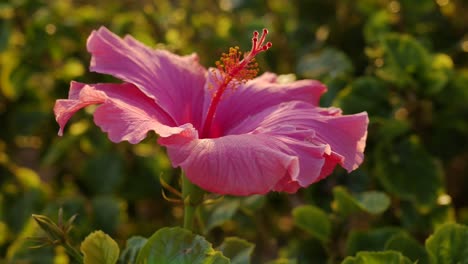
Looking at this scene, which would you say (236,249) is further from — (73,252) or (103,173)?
(103,173)

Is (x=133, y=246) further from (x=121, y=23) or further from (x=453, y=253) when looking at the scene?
(x=121, y=23)

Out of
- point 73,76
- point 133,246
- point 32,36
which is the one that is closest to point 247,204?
point 133,246

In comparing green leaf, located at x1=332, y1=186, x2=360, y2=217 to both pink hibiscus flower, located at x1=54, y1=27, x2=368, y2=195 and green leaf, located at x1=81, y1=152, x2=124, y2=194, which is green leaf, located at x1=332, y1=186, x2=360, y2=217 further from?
green leaf, located at x1=81, y1=152, x2=124, y2=194

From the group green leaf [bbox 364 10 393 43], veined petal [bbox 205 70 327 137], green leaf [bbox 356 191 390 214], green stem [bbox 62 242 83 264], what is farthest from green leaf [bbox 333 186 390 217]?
green leaf [bbox 364 10 393 43]

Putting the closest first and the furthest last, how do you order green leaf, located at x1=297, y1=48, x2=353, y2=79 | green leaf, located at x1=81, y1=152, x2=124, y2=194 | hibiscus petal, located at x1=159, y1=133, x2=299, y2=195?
1. hibiscus petal, located at x1=159, y1=133, x2=299, y2=195
2. green leaf, located at x1=297, y1=48, x2=353, y2=79
3. green leaf, located at x1=81, y1=152, x2=124, y2=194

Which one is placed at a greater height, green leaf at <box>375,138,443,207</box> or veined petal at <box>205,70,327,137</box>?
veined petal at <box>205,70,327,137</box>

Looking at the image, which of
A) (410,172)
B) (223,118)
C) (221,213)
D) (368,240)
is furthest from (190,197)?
(410,172)

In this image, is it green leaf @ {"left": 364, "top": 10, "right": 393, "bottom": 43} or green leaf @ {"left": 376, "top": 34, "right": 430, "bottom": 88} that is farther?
green leaf @ {"left": 364, "top": 10, "right": 393, "bottom": 43}
